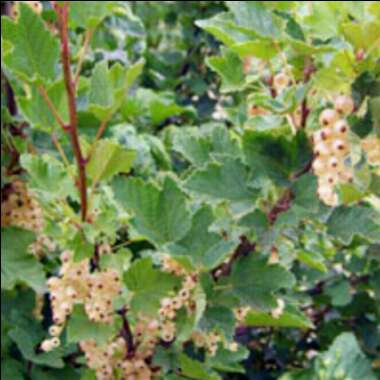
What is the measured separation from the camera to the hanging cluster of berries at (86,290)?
1045mm

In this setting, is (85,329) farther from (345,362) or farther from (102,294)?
(345,362)

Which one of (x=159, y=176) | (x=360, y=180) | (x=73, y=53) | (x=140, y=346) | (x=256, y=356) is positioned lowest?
(x=256, y=356)

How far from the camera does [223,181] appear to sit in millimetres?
1048

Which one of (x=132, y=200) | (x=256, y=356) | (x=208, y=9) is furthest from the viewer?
(x=208, y=9)

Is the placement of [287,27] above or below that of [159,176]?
above

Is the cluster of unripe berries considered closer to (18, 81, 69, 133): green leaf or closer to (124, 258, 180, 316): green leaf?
(124, 258, 180, 316): green leaf

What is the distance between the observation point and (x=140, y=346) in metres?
1.11

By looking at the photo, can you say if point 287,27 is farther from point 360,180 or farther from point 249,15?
point 360,180

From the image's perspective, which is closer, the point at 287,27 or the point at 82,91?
the point at 287,27

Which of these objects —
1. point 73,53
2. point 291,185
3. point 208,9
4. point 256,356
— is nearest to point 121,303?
point 291,185

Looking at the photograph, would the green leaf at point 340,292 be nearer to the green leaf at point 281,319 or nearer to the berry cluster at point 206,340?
the green leaf at point 281,319

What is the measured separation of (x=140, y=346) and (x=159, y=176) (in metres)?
0.48

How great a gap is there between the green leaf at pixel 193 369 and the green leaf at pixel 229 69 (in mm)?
373

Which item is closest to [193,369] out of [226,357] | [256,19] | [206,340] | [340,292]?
[206,340]
